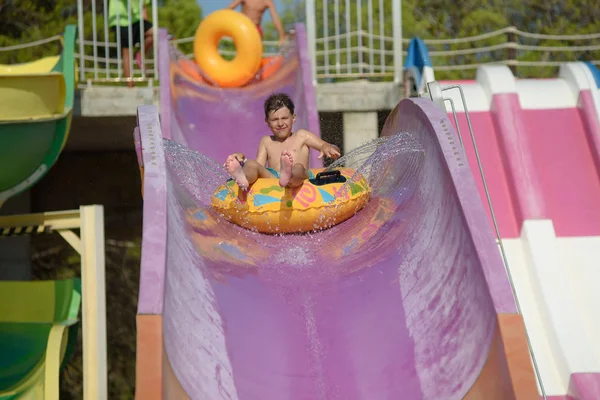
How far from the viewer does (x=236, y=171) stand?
430 cm

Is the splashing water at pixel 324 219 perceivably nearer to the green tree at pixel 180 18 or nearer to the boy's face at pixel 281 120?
the boy's face at pixel 281 120

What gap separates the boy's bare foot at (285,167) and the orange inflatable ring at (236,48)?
322 cm

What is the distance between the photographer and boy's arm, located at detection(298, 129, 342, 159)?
14.7ft

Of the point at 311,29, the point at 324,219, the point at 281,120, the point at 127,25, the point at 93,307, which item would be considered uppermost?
the point at 127,25

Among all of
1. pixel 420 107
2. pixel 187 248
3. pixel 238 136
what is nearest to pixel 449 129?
pixel 420 107

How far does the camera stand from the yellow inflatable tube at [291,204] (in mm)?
4379

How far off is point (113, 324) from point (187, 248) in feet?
29.0

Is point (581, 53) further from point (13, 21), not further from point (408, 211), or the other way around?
point (408, 211)

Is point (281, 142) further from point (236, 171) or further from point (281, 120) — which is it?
point (236, 171)

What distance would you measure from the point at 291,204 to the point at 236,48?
3.28 metres

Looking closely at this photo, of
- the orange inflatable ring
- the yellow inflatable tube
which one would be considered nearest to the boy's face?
the yellow inflatable tube

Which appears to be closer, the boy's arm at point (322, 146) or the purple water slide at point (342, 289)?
the purple water slide at point (342, 289)

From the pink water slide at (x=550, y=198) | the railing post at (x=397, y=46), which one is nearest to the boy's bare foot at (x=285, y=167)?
the pink water slide at (x=550, y=198)

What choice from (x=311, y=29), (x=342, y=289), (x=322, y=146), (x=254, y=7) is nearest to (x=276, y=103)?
(x=322, y=146)
